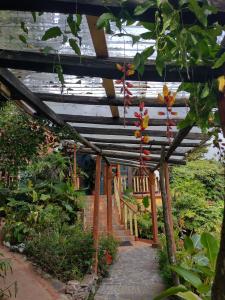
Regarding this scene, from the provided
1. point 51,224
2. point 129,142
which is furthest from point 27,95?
point 51,224

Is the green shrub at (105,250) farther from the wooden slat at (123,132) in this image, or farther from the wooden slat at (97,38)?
the wooden slat at (97,38)

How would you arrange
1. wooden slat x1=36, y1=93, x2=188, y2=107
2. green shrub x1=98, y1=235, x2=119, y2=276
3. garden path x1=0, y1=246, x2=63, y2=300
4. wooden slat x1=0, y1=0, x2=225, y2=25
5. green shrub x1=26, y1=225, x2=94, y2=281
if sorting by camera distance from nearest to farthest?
wooden slat x1=0, y1=0, x2=225, y2=25
wooden slat x1=36, y1=93, x2=188, y2=107
garden path x1=0, y1=246, x2=63, y2=300
green shrub x1=26, y1=225, x2=94, y2=281
green shrub x1=98, y1=235, x2=119, y2=276

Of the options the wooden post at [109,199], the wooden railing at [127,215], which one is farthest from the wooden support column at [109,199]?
the wooden railing at [127,215]

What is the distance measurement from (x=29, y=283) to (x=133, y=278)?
227 centimetres

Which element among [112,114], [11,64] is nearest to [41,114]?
[112,114]

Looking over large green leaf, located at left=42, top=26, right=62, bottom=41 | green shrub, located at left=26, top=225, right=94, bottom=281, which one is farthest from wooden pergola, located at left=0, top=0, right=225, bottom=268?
green shrub, located at left=26, top=225, right=94, bottom=281

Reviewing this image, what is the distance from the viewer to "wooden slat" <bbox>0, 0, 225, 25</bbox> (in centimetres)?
142

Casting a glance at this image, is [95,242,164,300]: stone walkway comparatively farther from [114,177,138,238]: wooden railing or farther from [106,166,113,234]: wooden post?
[114,177,138,238]: wooden railing

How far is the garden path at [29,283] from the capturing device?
4715 mm

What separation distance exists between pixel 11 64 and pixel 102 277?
5201 millimetres

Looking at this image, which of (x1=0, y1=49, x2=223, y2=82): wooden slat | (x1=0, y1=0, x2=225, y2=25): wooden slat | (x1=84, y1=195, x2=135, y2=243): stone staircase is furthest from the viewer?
(x1=84, y1=195, x2=135, y2=243): stone staircase

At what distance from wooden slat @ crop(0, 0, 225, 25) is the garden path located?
3735 mm

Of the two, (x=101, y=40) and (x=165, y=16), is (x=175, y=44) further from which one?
(x=101, y=40)

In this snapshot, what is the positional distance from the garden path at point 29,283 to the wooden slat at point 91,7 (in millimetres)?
3735
